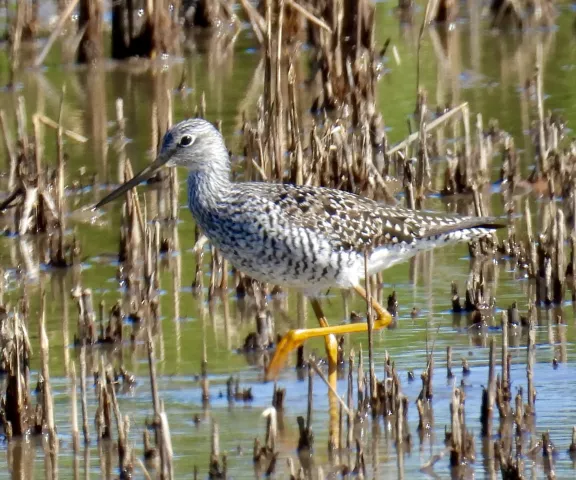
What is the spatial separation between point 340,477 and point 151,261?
3.26m

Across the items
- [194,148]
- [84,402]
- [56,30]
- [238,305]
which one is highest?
[56,30]

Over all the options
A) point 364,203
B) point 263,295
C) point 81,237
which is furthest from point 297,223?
point 81,237

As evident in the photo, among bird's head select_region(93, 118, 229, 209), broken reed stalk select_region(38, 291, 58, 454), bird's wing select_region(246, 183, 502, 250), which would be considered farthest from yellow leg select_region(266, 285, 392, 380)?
broken reed stalk select_region(38, 291, 58, 454)

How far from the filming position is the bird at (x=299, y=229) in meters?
7.75

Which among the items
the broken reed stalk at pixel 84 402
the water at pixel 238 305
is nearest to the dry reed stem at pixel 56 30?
the water at pixel 238 305

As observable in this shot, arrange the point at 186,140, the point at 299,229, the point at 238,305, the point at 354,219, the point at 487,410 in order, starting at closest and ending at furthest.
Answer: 1. the point at 487,410
2. the point at 299,229
3. the point at 354,219
4. the point at 186,140
5. the point at 238,305

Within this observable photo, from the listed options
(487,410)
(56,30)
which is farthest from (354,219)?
(56,30)

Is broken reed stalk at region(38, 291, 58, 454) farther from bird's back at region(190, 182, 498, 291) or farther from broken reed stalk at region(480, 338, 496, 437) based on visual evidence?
broken reed stalk at region(480, 338, 496, 437)

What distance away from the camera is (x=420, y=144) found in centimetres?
1091

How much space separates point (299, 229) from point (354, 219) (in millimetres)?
415

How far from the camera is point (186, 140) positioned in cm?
831

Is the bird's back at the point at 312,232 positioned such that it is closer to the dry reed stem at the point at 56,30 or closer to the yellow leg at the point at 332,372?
the yellow leg at the point at 332,372

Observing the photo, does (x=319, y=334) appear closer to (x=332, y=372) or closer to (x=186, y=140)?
(x=332, y=372)

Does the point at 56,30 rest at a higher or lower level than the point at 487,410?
higher
